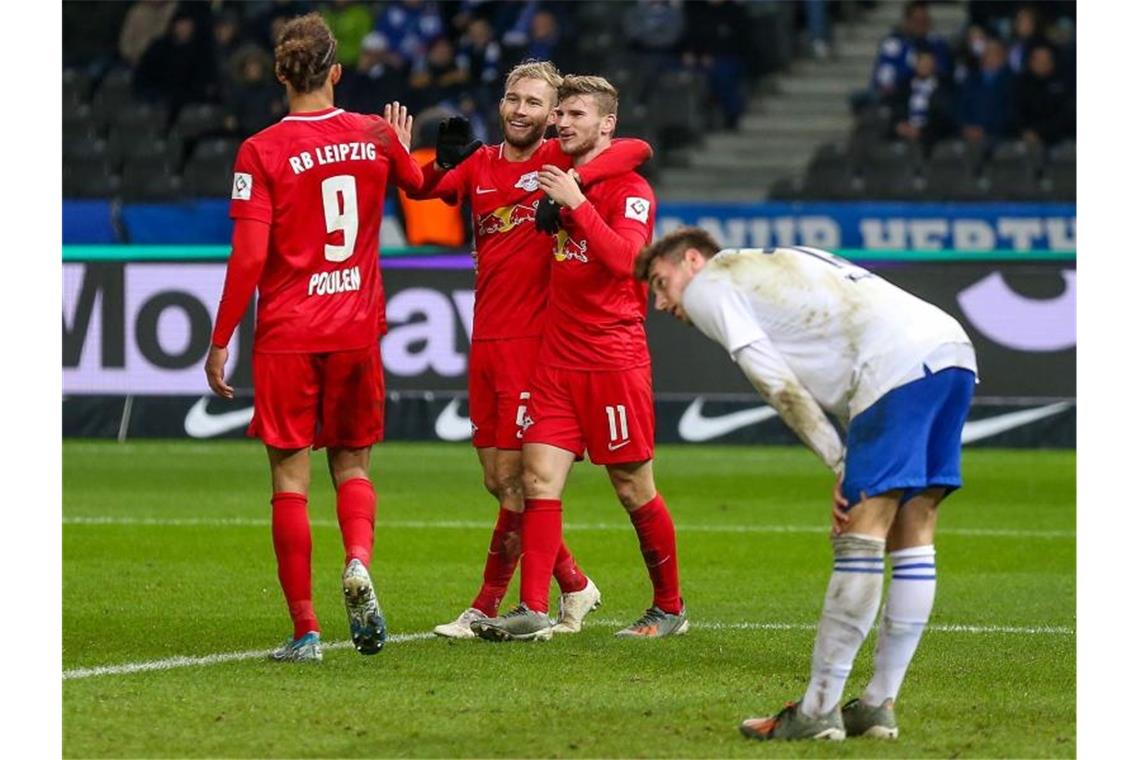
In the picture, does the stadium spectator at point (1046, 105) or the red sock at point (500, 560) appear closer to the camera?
the red sock at point (500, 560)

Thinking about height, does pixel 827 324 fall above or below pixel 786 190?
Result: above

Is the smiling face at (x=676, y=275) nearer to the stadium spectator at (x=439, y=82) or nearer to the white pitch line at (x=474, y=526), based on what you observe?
the white pitch line at (x=474, y=526)

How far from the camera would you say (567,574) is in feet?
26.8

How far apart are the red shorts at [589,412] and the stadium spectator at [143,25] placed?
54.8 ft

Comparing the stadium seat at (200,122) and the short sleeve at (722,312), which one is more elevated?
the stadium seat at (200,122)

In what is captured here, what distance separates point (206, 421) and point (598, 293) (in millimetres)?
9358

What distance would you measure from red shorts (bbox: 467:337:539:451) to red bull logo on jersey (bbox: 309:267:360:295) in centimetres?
81

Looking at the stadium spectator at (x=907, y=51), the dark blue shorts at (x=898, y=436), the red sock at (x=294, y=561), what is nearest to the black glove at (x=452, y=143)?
the red sock at (x=294, y=561)

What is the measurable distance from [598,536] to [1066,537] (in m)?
2.67

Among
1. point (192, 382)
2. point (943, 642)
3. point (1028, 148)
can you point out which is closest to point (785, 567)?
point (943, 642)

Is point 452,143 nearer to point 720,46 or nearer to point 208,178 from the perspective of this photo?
point 208,178

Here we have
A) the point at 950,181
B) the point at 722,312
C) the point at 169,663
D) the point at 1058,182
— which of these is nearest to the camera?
the point at 722,312

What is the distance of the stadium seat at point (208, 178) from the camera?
2123cm

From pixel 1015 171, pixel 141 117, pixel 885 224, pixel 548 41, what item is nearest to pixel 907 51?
pixel 1015 171
